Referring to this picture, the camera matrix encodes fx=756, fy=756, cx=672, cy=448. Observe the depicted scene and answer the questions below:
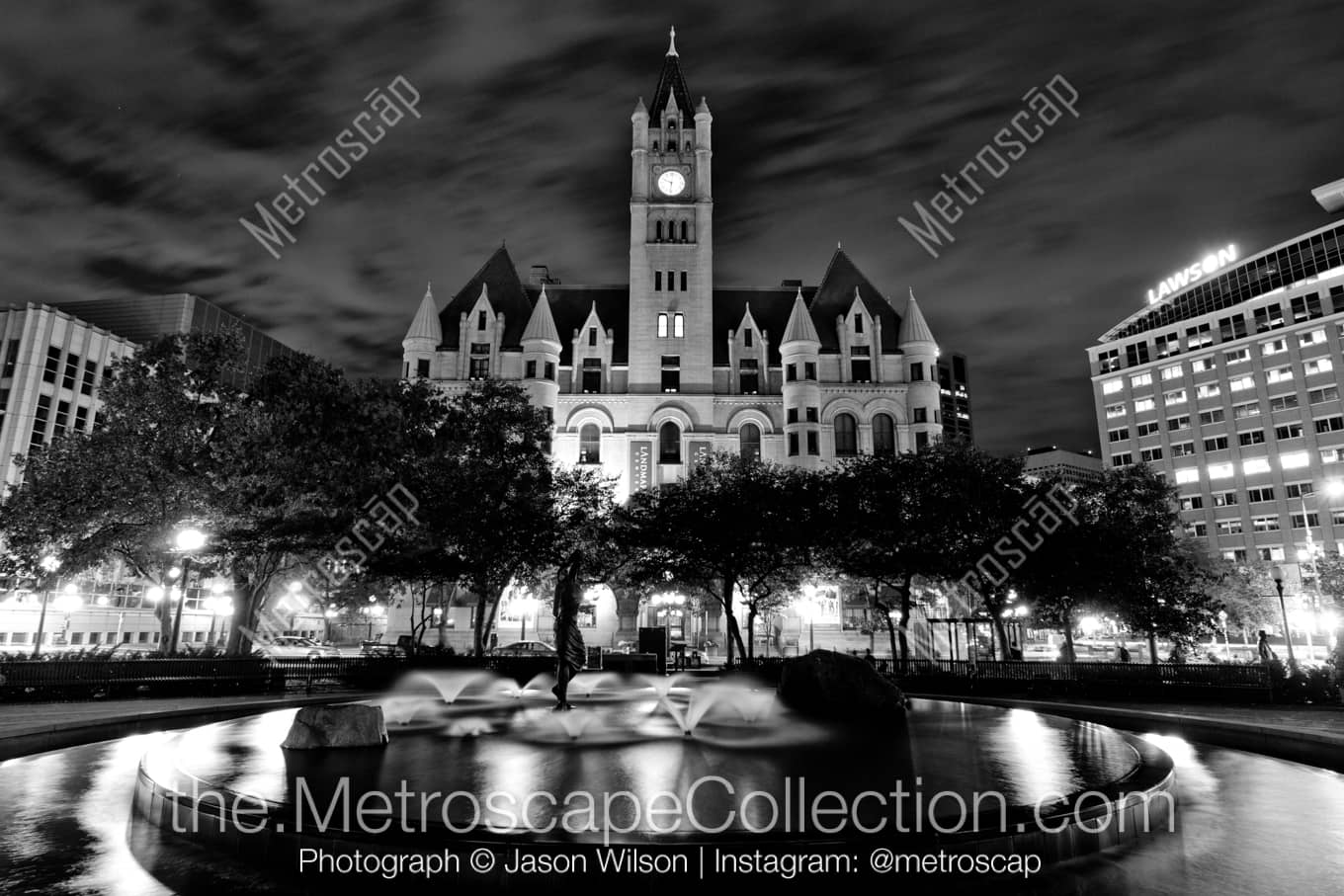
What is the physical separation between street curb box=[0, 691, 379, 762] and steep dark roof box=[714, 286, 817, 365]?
5230 centimetres

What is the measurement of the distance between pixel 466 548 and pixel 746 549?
11830 mm

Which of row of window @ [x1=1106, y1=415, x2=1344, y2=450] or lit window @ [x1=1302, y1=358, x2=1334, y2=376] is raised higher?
lit window @ [x1=1302, y1=358, x2=1334, y2=376]

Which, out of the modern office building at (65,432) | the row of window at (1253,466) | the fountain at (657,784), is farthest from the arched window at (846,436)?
the row of window at (1253,466)

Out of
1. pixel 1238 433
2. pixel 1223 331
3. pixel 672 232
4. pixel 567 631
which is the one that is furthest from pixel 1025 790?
pixel 1223 331

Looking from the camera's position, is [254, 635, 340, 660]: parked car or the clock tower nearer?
[254, 635, 340, 660]: parked car

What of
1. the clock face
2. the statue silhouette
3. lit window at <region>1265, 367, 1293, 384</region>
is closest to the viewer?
the statue silhouette

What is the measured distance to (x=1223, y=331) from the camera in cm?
9469

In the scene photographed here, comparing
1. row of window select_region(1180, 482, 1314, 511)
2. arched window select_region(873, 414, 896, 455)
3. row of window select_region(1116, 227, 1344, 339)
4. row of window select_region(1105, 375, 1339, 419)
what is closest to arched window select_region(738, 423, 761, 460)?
arched window select_region(873, 414, 896, 455)

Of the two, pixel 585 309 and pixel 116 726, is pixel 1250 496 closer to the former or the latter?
pixel 585 309

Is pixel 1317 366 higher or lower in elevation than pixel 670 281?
lower

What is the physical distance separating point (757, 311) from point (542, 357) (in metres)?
21.4

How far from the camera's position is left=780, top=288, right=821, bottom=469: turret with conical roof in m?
58.7

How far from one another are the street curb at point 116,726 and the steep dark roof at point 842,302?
53.3 metres

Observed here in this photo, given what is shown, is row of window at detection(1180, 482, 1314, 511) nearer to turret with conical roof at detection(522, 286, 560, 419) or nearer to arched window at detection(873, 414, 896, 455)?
arched window at detection(873, 414, 896, 455)
